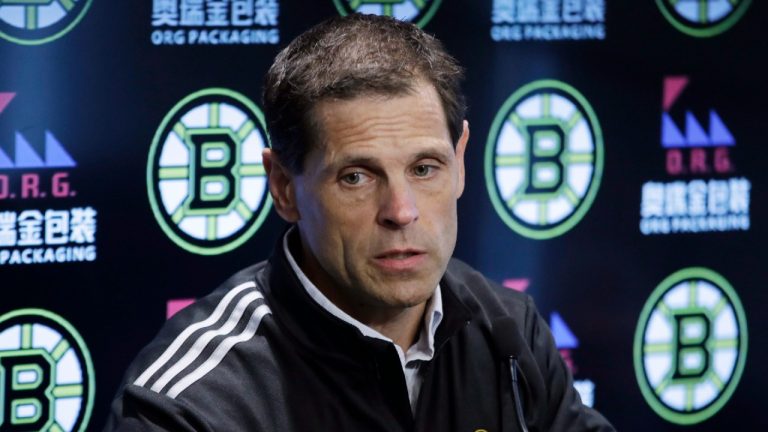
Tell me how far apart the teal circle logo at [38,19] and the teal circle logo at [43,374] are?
496 millimetres

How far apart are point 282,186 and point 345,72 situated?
233mm

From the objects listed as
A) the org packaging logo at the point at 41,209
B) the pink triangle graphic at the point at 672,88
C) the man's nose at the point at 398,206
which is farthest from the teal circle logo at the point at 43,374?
the pink triangle graphic at the point at 672,88

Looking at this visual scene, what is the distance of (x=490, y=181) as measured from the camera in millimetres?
2814

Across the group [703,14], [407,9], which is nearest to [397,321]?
[407,9]

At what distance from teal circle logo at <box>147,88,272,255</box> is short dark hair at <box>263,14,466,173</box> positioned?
734 millimetres

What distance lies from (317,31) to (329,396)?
18.9 inches

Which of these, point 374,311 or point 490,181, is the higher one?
point 490,181

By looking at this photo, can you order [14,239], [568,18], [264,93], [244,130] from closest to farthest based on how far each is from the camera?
[264,93], [14,239], [244,130], [568,18]

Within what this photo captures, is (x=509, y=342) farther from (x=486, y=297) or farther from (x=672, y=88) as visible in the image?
(x=672, y=88)

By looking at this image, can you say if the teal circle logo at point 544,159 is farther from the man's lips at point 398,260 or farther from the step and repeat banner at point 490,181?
the man's lips at point 398,260

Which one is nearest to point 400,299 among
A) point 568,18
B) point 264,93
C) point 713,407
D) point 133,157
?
point 264,93

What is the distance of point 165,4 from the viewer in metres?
2.51

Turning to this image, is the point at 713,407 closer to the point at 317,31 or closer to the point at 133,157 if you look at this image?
the point at 133,157

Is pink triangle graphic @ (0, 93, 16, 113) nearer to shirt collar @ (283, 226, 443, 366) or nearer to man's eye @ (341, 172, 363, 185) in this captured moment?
shirt collar @ (283, 226, 443, 366)
